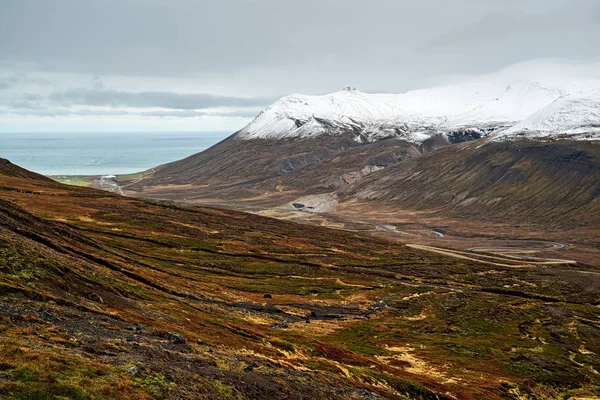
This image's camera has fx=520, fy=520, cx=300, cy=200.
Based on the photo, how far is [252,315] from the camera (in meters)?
65.0

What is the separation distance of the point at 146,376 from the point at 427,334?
56.0 m

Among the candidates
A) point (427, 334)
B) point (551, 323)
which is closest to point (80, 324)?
point (427, 334)

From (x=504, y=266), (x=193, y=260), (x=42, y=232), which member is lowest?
(x=504, y=266)

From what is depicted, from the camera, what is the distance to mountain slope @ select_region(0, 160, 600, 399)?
27734 millimetres

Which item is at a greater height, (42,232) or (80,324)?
(42,232)

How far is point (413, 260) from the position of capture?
13500cm

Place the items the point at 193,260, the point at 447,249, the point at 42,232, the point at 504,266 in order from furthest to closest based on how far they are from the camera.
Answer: the point at 447,249, the point at 504,266, the point at 193,260, the point at 42,232

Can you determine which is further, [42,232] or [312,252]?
[312,252]

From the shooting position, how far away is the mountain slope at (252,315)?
91.0 ft

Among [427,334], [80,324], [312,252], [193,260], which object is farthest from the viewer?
[312,252]

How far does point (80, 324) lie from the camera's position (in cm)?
3206

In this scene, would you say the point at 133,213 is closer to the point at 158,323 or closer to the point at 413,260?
the point at 413,260

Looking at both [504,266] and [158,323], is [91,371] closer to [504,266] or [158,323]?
[158,323]

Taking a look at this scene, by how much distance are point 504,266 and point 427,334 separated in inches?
Answer: 3059
